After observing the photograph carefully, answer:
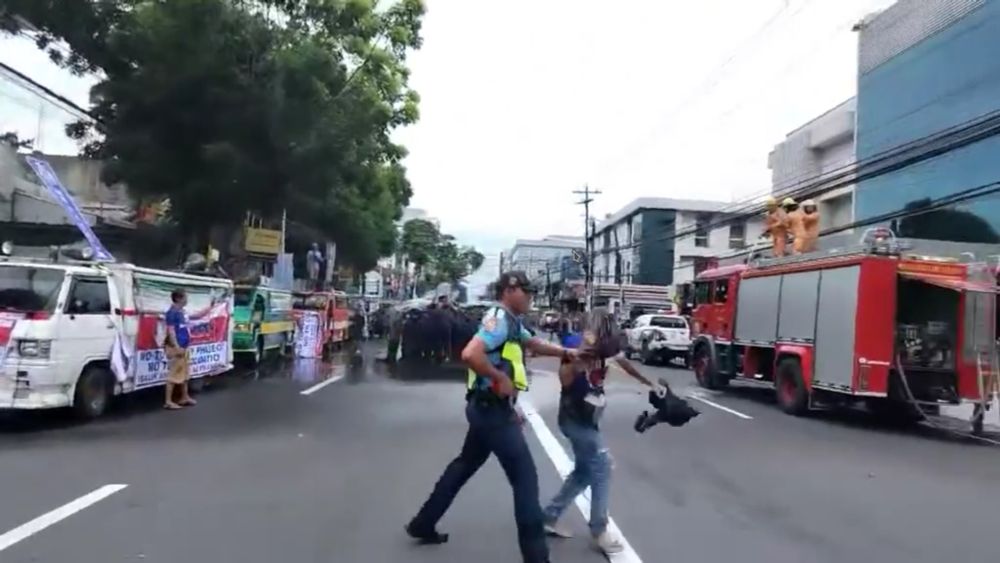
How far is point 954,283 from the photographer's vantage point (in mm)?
14422

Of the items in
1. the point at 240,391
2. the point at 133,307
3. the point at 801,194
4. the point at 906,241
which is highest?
the point at 801,194

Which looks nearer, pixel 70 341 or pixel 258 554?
pixel 258 554

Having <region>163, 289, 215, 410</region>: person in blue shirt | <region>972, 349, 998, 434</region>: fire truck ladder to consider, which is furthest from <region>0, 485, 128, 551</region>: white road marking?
<region>972, 349, 998, 434</region>: fire truck ladder

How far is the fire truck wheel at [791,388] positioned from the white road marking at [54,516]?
11.1m

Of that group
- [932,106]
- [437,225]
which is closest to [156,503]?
[932,106]

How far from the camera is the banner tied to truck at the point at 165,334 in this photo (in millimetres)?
13883

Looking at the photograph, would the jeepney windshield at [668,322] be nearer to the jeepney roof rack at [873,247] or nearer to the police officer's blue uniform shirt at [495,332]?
the jeepney roof rack at [873,247]

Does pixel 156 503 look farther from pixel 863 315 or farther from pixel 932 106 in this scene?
pixel 932 106

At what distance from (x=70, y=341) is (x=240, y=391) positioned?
5498 millimetres

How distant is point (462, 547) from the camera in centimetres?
659

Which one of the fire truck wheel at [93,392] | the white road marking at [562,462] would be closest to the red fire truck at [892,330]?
the white road marking at [562,462]

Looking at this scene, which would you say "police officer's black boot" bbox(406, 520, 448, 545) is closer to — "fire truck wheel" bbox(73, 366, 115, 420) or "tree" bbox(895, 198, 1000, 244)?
"fire truck wheel" bbox(73, 366, 115, 420)

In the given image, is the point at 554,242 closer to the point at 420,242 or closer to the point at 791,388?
the point at 420,242

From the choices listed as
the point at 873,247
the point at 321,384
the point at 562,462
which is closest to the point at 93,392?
the point at 562,462
